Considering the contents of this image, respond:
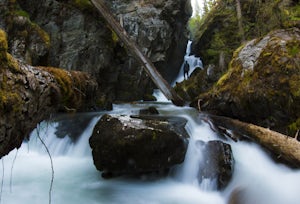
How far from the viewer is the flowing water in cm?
430

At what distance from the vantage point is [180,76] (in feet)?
64.8

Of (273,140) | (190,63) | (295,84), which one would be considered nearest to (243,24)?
(190,63)

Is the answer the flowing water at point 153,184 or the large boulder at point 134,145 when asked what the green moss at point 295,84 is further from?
the large boulder at point 134,145

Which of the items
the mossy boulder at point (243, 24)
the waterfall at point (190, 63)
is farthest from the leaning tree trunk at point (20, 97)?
the waterfall at point (190, 63)

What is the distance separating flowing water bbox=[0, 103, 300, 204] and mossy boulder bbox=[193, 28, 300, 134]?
0.81m

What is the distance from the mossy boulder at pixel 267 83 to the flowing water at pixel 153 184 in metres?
0.81

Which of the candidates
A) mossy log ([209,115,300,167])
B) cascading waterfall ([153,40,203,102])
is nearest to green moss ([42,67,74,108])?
mossy log ([209,115,300,167])

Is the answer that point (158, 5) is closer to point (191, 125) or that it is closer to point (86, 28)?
point (86, 28)

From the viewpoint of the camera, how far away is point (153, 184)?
17.0ft

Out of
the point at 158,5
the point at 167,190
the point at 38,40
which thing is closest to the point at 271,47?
the point at 167,190

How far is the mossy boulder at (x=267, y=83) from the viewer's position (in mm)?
5066

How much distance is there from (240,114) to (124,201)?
11.5 feet

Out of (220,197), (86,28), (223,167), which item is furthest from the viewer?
(86,28)

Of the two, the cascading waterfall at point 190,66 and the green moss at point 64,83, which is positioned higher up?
the green moss at point 64,83
